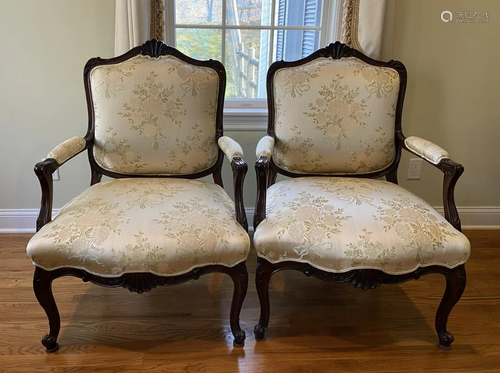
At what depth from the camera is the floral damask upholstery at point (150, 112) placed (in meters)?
1.64

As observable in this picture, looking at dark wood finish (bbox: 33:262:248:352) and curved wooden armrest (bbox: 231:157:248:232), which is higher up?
curved wooden armrest (bbox: 231:157:248:232)

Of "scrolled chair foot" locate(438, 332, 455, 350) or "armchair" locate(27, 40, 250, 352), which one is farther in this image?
"scrolled chair foot" locate(438, 332, 455, 350)

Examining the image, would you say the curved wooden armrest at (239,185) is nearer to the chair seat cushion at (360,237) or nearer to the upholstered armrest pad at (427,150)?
Result: the chair seat cushion at (360,237)

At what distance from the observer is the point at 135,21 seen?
1.73 metres

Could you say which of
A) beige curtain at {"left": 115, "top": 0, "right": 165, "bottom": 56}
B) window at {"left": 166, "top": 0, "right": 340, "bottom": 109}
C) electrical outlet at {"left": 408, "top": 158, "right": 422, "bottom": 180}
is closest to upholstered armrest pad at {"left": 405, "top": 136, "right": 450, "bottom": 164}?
electrical outlet at {"left": 408, "top": 158, "right": 422, "bottom": 180}

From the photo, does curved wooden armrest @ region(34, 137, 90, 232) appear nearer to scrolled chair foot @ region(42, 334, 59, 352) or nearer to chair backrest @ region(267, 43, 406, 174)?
scrolled chair foot @ region(42, 334, 59, 352)

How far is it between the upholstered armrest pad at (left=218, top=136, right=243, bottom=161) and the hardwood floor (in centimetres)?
61

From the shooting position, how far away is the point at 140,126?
1652mm

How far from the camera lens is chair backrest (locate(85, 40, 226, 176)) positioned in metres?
1.64

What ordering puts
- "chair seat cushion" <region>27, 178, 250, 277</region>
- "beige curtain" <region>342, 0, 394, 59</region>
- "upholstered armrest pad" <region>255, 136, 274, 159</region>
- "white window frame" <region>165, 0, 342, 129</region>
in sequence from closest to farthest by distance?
"chair seat cushion" <region>27, 178, 250, 277</region>
"upholstered armrest pad" <region>255, 136, 274, 159</region>
"beige curtain" <region>342, 0, 394, 59</region>
"white window frame" <region>165, 0, 342, 129</region>

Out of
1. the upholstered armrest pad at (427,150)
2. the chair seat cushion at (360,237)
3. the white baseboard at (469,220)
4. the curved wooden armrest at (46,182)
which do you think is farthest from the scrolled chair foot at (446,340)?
the curved wooden armrest at (46,182)

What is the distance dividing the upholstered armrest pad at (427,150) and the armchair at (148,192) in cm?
71

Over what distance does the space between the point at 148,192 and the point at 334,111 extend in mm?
812

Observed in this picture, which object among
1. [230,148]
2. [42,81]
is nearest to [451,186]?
[230,148]
